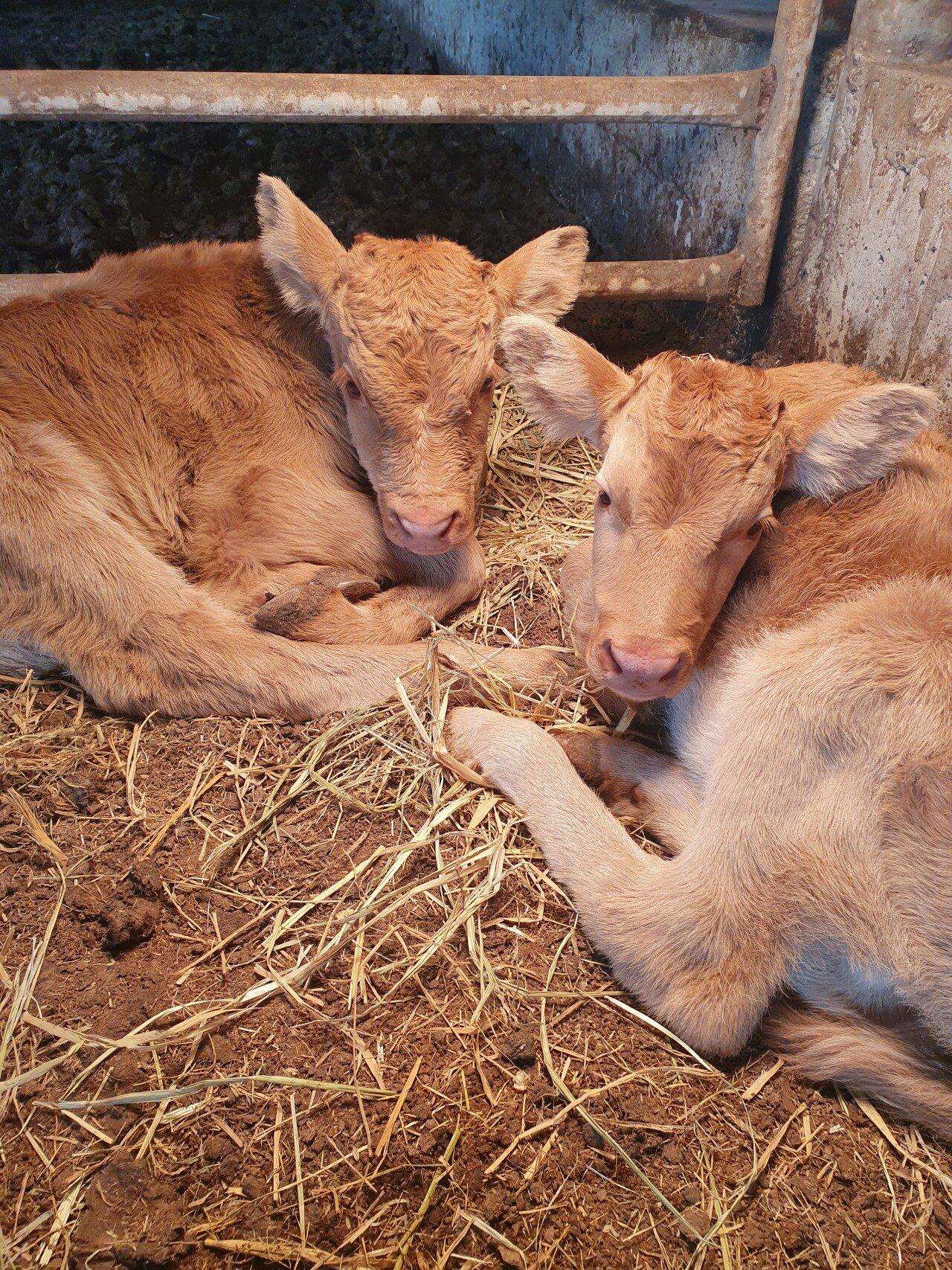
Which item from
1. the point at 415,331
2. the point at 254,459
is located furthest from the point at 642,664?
the point at 254,459

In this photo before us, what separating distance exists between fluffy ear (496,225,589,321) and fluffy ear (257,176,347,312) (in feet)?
2.15

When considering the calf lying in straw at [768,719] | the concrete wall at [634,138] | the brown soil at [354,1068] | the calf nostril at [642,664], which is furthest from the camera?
the concrete wall at [634,138]

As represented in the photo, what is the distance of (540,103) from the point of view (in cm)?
376

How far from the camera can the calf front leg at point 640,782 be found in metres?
2.86

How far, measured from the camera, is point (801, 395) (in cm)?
292

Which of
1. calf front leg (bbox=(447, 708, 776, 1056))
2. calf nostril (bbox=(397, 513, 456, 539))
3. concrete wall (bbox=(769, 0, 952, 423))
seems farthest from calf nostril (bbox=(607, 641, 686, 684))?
concrete wall (bbox=(769, 0, 952, 423))

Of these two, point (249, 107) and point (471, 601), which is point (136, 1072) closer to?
point (471, 601)

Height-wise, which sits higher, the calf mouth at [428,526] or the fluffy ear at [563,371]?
the fluffy ear at [563,371]

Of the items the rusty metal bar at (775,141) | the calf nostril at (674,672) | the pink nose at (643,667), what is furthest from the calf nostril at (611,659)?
the rusty metal bar at (775,141)

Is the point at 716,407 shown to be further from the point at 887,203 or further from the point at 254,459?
the point at 254,459

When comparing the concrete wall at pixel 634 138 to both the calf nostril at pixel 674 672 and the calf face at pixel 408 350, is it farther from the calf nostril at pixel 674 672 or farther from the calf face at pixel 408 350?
the calf nostril at pixel 674 672

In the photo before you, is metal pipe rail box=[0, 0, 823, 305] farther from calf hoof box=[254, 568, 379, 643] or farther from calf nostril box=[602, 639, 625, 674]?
calf nostril box=[602, 639, 625, 674]

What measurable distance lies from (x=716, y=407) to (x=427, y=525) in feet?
3.69

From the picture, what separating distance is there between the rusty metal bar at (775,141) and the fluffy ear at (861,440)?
1834mm
